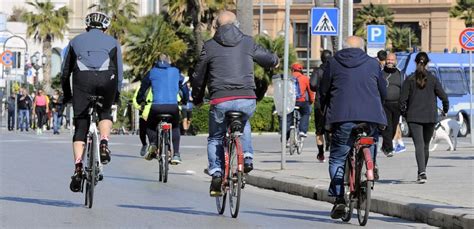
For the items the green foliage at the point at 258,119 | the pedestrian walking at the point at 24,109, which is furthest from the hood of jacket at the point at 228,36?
the pedestrian walking at the point at 24,109

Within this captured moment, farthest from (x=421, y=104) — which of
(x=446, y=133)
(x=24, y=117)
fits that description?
(x=24, y=117)

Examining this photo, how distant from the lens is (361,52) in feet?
42.9

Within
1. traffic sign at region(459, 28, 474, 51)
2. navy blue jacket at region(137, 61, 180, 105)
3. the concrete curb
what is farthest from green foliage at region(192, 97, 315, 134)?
the concrete curb

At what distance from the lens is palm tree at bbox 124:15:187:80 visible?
56.4m

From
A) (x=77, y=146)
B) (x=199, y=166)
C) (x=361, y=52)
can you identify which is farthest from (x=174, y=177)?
(x=361, y=52)

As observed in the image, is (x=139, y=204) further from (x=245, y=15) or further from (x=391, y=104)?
(x=245, y=15)

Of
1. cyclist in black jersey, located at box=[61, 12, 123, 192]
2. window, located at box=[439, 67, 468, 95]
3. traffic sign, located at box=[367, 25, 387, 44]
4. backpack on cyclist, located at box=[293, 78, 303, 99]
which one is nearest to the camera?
cyclist in black jersey, located at box=[61, 12, 123, 192]

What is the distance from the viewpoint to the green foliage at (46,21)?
86062 millimetres

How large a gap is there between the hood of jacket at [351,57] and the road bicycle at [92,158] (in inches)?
99.8

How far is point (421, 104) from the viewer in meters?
17.6

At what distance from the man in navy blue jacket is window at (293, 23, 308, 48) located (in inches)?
2810

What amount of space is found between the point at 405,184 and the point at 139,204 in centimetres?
389

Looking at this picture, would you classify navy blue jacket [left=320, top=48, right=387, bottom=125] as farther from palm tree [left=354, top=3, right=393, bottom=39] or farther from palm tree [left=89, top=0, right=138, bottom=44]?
palm tree [left=354, top=3, right=393, bottom=39]

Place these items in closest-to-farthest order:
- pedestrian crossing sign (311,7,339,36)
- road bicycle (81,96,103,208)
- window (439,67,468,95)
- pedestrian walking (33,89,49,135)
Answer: road bicycle (81,96,103,208)
pedestrian crossing sign (311,7,339,36)
window (439,67,468,95)
pedestrian walking (33,89,49,135)
